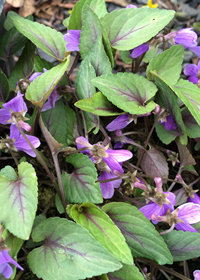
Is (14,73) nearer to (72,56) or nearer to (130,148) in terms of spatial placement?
(130,148)

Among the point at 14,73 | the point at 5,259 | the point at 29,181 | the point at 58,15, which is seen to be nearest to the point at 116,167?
the point at 29,181

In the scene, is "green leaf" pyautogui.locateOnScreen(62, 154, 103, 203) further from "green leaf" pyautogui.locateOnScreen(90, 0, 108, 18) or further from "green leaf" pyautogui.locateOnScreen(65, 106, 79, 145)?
"green leaf" pyautogui.locateOnScreen(90, 0, 108, 18)

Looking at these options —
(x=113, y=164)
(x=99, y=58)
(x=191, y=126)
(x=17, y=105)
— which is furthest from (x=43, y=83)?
(x=191, y=126)

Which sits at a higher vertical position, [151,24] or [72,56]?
[151,24]

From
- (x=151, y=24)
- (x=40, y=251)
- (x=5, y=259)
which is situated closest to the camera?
(x=5, y=259)

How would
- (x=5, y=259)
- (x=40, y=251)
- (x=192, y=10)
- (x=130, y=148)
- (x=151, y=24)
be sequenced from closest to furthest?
(x=5, y=259), (x=40, y=251), (x=151, y=24), (x=130, y=148), (x=192, y=10)

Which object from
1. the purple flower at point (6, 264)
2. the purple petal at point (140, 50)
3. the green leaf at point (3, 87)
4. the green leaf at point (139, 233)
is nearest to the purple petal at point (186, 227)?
the green leaf at point (139, 233)
